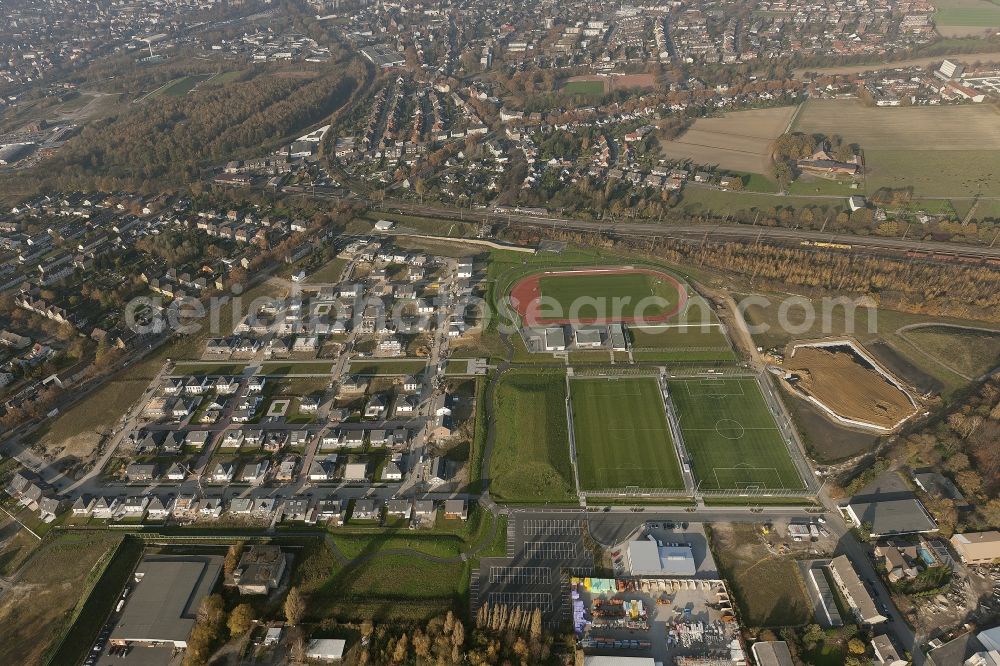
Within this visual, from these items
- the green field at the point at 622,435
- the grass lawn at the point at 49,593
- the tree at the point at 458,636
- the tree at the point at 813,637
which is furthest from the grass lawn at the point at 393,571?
the tree at the point at 813,637

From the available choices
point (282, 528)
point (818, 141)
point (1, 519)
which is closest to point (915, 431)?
point (282, 528)

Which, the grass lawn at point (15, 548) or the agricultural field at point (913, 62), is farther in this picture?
the agricultural field at point (913, 62)

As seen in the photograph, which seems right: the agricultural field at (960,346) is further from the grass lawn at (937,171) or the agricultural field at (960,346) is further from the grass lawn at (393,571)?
the grass lawn at (393,571)

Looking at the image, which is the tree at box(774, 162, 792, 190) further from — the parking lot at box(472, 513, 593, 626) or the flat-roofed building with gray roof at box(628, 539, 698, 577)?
the parking lot at box(472, 513, 593, 626)

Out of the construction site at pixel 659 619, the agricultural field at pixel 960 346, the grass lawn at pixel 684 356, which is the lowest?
the construction site at pixel 659 619

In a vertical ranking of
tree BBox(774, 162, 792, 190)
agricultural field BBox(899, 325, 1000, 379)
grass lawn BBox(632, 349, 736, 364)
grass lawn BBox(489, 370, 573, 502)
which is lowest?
grass lawn BBox(489, 370, 573, 502)

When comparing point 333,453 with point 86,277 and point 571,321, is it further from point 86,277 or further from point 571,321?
point 86,277

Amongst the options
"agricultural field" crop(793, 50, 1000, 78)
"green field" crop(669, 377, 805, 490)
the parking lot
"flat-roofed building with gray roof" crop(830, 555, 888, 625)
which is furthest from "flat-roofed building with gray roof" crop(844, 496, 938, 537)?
"agricultural field" crop(793, 50, 1000, 78)
